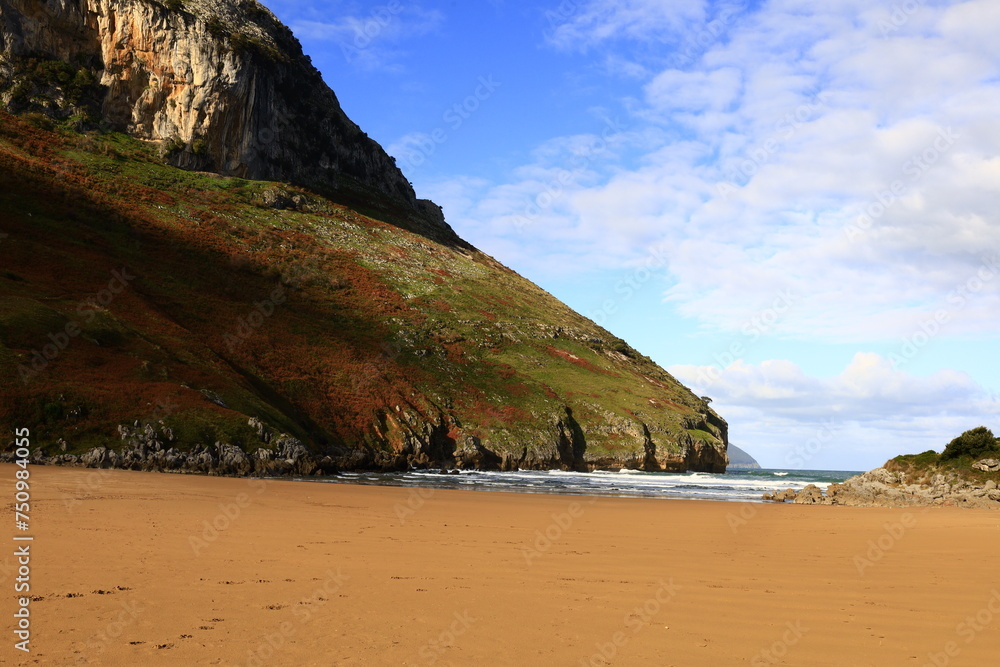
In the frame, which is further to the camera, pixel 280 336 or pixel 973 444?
pixel 280 336

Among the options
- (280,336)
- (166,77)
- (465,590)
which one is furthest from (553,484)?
(166,77)

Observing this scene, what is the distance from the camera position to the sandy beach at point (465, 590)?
6.96 metres

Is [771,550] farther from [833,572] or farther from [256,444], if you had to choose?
[256,444]

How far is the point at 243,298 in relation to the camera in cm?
6338

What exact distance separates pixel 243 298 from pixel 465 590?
59467mm

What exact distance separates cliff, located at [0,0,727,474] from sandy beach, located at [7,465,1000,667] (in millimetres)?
17438

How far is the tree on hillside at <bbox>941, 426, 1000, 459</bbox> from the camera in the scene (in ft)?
136

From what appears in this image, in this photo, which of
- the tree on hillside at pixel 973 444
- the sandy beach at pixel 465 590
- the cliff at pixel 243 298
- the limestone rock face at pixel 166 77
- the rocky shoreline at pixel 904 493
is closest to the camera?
the sandy beach at pixel 465 590

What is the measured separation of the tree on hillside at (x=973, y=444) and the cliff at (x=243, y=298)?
105ft

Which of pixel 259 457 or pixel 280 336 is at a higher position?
pixel 280 336

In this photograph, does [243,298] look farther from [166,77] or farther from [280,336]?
[166,77]

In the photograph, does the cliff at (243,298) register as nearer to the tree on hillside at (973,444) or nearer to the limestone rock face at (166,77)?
the limestone rock face at (166,77)

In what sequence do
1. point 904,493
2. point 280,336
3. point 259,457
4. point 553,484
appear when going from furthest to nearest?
point 280,336
point 553,484
point 904,493
point 259,457

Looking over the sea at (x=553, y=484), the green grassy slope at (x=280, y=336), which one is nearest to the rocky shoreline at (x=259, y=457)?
the green grassy slope at (x=280, y=336)
